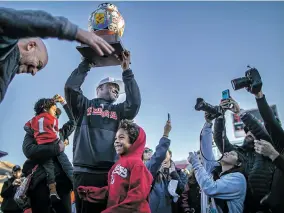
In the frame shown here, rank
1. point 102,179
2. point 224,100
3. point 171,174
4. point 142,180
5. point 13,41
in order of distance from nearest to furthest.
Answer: point 13,41, point 142,180, point 102,179, point 224,100, point 171,174

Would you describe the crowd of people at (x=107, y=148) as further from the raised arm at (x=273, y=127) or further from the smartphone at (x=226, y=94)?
the smartphone at (x=226, y=94)

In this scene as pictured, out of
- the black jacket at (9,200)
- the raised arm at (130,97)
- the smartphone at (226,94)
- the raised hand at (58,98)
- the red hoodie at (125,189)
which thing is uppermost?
the raised hand at (58,98)

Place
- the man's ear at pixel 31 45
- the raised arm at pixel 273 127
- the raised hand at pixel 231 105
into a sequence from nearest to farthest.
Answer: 1. the man's ear at pixel 31 45
2. the raised arm at pixel 273 127
3. the raised hand at pixel 231 105

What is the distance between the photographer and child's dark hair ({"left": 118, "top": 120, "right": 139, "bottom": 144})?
2557 mm

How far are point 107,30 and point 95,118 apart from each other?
2.89 ft

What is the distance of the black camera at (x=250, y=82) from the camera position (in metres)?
2.92

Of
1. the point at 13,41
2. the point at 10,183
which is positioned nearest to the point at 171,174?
the point at 10,183

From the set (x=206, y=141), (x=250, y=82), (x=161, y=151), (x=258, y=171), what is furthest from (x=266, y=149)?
(x=161, y=151)

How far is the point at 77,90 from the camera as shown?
8.60ft

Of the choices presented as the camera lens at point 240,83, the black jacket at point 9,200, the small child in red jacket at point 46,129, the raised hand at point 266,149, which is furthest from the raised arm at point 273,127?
the black jacket at point 9,200

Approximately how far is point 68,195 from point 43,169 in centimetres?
47

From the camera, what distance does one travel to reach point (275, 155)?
8.51 ft

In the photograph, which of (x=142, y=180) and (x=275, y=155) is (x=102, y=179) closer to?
(x=142, y=180)

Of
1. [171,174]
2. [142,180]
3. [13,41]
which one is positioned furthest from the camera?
[171,174]
